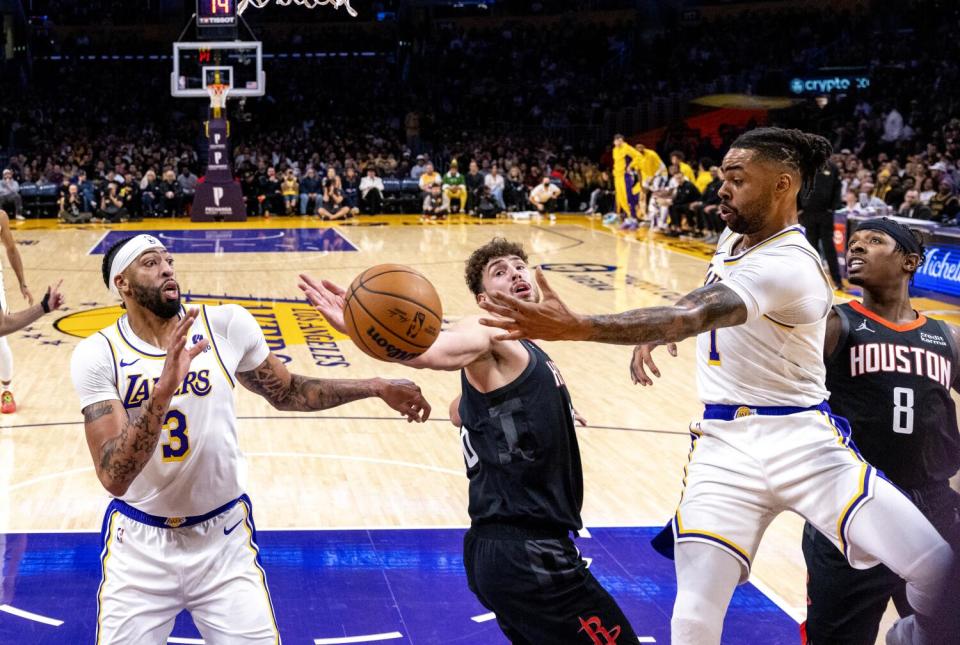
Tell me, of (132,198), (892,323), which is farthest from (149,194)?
(892,323)

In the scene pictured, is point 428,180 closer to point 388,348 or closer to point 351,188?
point 351,188

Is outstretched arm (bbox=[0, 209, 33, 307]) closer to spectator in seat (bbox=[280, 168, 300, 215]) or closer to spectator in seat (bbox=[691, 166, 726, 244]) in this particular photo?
spectator in seat (bbox=[691, 166, 726, 244])

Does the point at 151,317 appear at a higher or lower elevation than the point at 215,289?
higher

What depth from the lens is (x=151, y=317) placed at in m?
3.85

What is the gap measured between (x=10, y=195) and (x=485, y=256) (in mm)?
22469

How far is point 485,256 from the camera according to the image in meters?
3.88

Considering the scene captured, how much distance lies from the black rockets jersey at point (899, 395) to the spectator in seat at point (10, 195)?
2271cm

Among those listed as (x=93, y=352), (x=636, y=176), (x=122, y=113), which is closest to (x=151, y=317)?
(x=93, y=352)

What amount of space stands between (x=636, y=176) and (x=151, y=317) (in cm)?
1958

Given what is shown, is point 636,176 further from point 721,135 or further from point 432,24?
point 432,24

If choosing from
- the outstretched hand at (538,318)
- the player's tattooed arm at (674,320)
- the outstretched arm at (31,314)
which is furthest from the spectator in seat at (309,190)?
the outstretched hand at (538,318)

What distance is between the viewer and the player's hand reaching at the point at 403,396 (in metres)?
4.05

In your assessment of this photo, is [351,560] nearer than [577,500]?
No

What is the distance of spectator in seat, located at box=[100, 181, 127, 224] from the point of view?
23.6 metres
